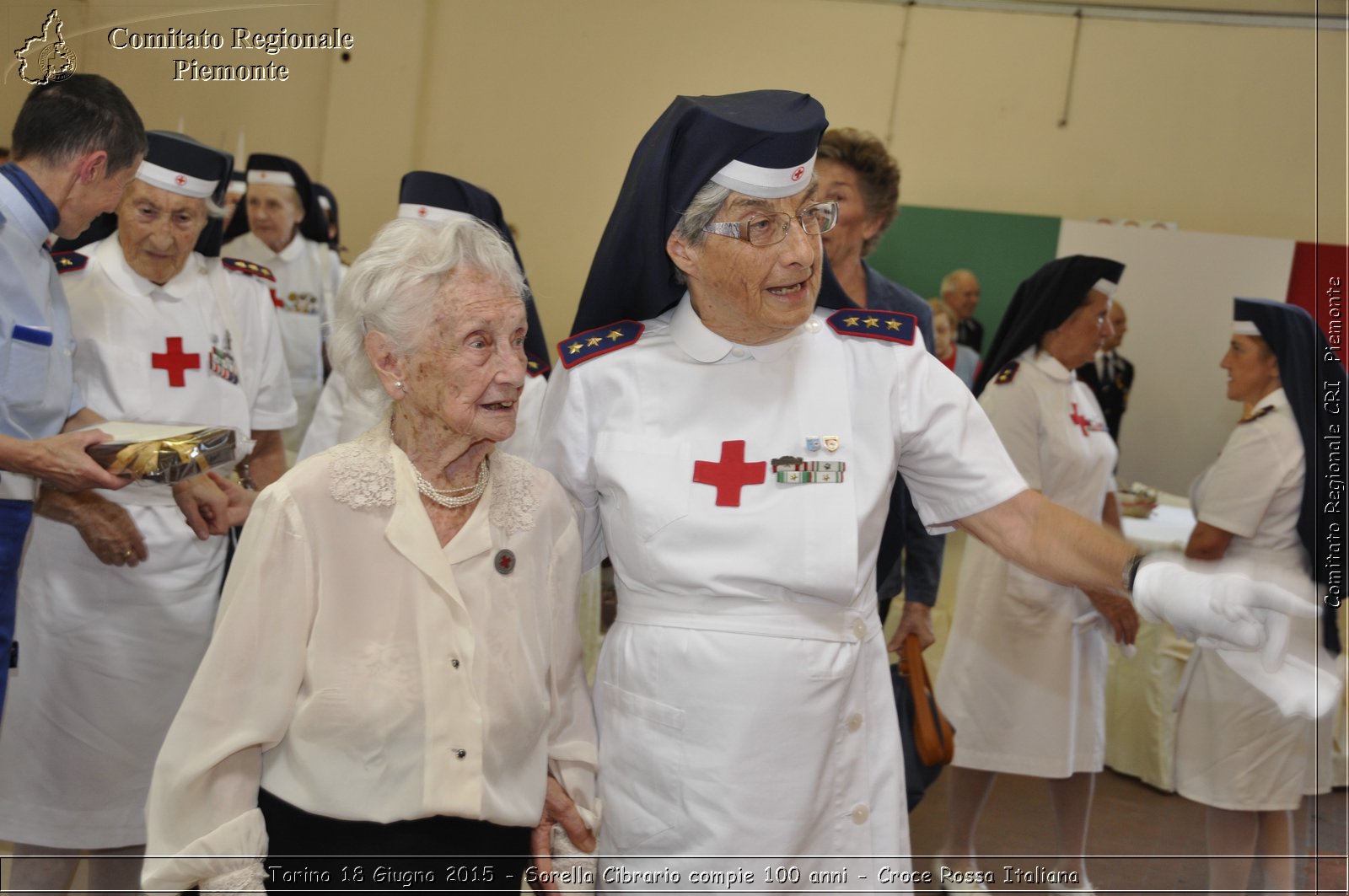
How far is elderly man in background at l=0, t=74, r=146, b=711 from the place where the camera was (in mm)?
2131

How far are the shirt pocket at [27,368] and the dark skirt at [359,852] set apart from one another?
3.44ft

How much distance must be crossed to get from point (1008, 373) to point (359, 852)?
8.30 feet

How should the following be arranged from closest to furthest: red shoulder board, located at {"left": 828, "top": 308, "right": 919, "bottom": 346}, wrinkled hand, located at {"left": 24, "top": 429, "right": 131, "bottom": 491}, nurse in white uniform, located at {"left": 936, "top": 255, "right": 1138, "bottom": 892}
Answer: red shoulder board, located at {"left": 828, "top": 308, "right": 919, "bottom": 346}, wrinkled hand, located at {"left": 24, "top": 429, "right": 131, "bottom": 491}, nurse in white uniform, located at {"left": 936, "top": 255, "right": 1138, "bottom": 892}

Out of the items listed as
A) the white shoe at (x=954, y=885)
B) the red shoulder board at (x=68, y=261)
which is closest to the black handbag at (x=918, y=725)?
the white shoe at (x=954, y=885)

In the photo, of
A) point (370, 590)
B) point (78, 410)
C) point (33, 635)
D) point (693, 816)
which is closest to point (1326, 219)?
point (693, 816)

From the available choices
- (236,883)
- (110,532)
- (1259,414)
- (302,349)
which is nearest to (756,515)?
(236,883)

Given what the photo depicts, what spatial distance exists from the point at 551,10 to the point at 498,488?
7.38ft

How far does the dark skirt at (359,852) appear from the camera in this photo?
62.3 inches

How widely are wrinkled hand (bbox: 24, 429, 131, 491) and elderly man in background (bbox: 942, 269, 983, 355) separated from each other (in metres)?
5.50

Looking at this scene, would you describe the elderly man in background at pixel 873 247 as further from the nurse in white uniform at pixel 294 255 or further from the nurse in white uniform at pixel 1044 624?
the nurse in white uniform at pixel 294 255

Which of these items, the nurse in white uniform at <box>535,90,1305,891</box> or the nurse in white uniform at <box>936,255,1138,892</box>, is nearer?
the nurse in white uniform at <box>535,90,1305,891</box>

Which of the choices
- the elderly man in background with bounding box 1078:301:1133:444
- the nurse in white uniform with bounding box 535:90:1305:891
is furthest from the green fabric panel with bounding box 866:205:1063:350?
the nurse in white uniform with bounding box 535:90:1305:891

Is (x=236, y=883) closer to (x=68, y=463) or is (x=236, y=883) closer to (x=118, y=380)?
(x=68, y=463)

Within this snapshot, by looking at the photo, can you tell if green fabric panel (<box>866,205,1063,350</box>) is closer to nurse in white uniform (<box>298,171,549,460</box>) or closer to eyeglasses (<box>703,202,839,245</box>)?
nurse in white uniform (<box>298,171,549,460</box>)
